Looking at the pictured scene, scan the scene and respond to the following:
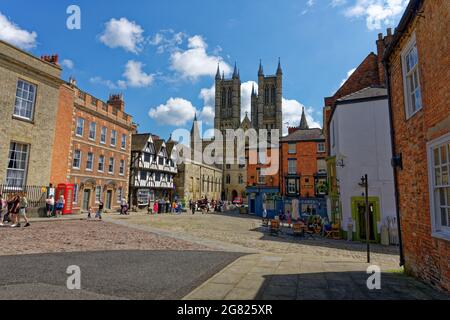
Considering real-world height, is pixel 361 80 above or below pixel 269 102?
below

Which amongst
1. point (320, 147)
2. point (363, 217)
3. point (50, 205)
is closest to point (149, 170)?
point (50, 205)

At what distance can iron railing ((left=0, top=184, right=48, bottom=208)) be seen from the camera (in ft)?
55.5

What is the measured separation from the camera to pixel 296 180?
33.8m

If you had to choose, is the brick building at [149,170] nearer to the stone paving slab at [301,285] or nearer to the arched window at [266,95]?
the stone paving slab at [301,285]

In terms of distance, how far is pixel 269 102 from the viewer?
3374 inches

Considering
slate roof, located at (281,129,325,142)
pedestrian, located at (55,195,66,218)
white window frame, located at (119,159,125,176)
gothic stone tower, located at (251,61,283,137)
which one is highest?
gothic stone tower, located at (251,61,283,137)

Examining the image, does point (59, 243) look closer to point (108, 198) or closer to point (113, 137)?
point (108, 198)

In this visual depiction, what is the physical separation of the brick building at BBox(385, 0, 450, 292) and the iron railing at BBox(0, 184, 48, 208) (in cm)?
2094

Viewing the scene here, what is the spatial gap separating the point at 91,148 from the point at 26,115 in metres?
8.66

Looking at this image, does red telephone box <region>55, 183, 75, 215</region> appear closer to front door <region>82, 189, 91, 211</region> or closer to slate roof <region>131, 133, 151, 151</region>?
front door <region>82, 189, 91, 211</region>

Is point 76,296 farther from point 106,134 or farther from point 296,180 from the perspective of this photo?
point 296,180

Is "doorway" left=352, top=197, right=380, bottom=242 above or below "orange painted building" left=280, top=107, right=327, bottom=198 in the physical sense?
below

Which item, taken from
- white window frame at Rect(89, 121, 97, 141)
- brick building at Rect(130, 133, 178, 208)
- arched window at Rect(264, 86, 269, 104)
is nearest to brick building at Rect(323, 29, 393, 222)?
brick building at Rect(130, 133, 178, 208)
